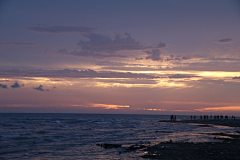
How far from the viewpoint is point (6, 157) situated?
653 inches

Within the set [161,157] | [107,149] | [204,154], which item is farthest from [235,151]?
[107,149]

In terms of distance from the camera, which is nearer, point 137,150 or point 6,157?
point 6,157

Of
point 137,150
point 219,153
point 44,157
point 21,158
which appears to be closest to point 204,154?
point 219,153

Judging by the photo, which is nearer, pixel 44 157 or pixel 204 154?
pixel 204 154

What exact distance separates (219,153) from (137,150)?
6617mm

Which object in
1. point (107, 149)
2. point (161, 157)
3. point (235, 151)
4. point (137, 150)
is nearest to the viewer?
point (161, 157)

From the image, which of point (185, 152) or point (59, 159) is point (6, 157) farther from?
point (185, 152)

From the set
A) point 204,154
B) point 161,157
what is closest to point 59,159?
point 161,157

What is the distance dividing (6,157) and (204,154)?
15.8m

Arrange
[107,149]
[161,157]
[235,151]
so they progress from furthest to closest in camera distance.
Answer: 1. [107,149]
2. [235,151]
3. [161,157]

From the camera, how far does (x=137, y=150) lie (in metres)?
18.1

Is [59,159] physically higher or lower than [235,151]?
lower

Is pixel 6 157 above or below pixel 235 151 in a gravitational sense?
below

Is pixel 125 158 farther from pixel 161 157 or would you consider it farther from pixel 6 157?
pixel 6 157
